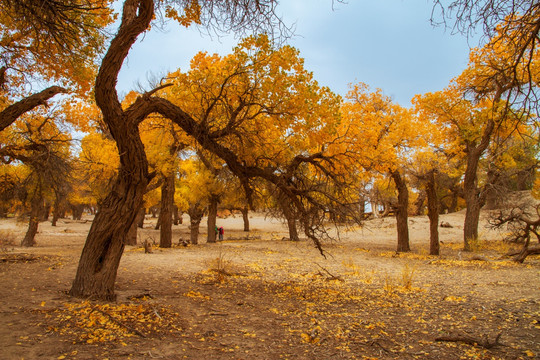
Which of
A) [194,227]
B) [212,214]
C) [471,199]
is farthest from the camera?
[212,214]

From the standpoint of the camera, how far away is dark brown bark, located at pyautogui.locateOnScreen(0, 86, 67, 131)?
19.9ft

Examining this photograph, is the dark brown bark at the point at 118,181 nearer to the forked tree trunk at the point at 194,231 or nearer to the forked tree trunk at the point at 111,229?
the forked tree trunk at the point at 111,229

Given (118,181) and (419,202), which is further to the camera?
(419,202)

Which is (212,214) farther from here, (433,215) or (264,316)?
(264,316)

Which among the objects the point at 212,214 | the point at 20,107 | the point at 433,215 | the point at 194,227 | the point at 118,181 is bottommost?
the point at 194,227

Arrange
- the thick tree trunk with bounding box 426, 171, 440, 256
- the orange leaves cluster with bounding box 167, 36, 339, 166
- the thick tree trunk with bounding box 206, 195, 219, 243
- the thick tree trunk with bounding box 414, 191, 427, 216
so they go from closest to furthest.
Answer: the orange leaves cluster with bounding box 167, 36, 339, 166
the thick tree trunk with bounding box 426, 171, 440, 256
the thick tree trunk with bounding box 206, 195, 219, 243
the thick tree trunk with bounding box 414, 191, 427, 216

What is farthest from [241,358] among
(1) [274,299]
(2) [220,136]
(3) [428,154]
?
(3) [428,154]

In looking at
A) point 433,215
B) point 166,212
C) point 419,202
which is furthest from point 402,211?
A: point 419,202

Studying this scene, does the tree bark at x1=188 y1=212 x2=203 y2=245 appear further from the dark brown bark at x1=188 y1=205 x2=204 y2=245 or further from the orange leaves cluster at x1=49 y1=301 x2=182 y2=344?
the orange leaves cluster at x1=49 y1=301 x2=182 y2=344

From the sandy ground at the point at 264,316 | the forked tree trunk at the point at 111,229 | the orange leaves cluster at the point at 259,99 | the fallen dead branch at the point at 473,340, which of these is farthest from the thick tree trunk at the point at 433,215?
the forked tree trunk at the point at 111,229

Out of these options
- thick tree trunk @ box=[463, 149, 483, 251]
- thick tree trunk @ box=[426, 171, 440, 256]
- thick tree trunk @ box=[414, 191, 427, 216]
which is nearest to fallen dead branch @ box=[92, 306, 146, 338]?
thick tree trunk @ box=[426, 171, 440, 256]

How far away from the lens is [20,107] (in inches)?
246

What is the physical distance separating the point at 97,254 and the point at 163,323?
159 centimetres

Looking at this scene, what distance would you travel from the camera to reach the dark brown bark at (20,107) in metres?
6.06
